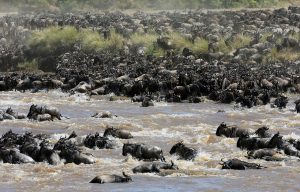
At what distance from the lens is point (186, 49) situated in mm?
37000

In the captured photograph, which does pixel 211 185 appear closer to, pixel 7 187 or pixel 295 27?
pixel 7 187

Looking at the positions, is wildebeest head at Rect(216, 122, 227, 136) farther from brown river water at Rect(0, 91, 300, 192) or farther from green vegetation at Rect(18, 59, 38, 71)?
green vegetation at Rect(18, 59, 38, 71)

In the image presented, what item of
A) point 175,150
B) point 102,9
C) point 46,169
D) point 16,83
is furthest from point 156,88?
point 102,9

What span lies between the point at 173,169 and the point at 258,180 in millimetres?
2060

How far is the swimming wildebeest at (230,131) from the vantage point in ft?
64.8

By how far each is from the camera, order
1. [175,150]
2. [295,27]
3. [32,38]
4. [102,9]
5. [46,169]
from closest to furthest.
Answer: [46,169]
[175,150]
[32,38]
[295,27]
[102,9]

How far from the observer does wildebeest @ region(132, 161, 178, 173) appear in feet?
50.8

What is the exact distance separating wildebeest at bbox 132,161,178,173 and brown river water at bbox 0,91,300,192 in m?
0.21

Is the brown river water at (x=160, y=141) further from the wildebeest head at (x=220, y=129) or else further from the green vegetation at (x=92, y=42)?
the green vegetation at (x=92, y=42)

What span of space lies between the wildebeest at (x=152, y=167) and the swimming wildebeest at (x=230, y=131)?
4.34 m

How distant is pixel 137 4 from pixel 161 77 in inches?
1563

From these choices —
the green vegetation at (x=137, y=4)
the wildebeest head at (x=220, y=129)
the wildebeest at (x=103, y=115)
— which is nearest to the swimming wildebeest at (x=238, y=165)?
the wildebeest head at (x=220, y=129)

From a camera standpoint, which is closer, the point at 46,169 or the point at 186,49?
the point at 46,169

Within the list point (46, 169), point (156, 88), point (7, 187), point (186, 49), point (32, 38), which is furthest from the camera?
Answer: point (32, 38)
